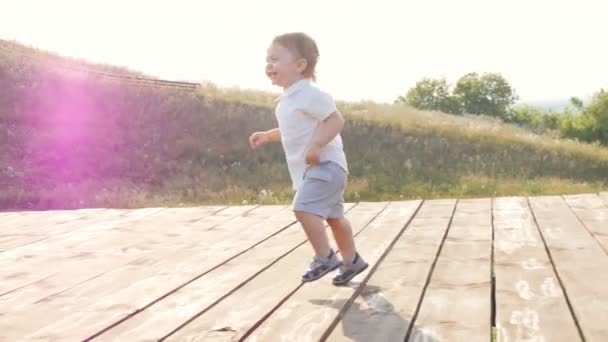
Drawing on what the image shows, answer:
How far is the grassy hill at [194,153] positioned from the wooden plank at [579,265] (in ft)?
17.3

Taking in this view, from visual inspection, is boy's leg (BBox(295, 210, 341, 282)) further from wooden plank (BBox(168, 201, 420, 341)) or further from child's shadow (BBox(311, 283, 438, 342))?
child's shadow (BBox(311, 283, 438, 342))

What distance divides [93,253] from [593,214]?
357cm

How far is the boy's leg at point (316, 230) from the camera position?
3645mm

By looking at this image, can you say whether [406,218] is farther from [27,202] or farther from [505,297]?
[27,202]

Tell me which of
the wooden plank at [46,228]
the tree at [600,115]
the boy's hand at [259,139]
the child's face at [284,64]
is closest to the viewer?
the child's face at [284,64]

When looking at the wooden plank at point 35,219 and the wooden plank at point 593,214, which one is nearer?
the wooden plank at point 593,214

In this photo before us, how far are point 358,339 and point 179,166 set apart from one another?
13.0 metres

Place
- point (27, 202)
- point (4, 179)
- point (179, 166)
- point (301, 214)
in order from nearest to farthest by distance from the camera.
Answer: point (301, 214), point (27, 202), point (4, 179), point (179, 166)

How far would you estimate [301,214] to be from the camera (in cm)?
364

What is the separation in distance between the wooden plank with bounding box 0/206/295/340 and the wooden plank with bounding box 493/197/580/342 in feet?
4.99

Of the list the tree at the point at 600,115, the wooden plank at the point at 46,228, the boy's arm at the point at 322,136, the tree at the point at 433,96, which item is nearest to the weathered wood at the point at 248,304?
the boy's arm at the point at 322,136

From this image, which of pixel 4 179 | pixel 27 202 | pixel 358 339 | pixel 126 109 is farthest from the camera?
pixel 126 109

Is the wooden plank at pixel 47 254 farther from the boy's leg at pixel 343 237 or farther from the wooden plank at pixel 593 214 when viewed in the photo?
the wooden plank at pixel 593 214

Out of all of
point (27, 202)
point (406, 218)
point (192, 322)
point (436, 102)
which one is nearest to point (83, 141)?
point (27, 202)
